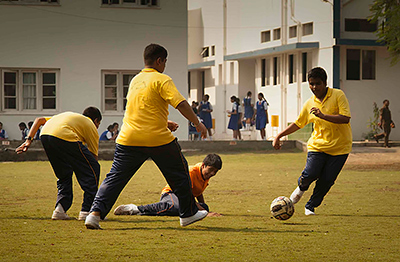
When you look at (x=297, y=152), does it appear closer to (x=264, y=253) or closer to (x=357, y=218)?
(x=357, y=218)

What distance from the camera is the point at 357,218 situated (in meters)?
8.30

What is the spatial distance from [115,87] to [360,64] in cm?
1130

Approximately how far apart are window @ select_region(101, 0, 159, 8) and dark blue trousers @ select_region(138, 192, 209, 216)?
58.0ft

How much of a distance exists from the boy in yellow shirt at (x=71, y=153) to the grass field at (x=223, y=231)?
0.33 m

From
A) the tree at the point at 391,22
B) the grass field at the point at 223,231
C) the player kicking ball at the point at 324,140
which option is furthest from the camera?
the tree at the point at 391,22

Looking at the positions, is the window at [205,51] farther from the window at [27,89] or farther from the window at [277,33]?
the window at [27,89]

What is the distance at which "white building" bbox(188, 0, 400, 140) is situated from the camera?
29.4m

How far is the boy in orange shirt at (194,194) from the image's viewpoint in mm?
8070

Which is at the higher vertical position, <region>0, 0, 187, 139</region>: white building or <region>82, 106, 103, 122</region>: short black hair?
<region>0, 0, 187, 139</region>: white building

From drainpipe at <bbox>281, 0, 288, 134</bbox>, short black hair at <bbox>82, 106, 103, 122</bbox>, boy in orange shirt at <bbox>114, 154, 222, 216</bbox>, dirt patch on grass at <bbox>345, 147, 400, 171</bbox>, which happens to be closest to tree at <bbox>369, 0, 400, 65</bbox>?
dirt patch on grass at <bbox>345, 147, 400, 171</bbox>

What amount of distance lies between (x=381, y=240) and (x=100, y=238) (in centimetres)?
272

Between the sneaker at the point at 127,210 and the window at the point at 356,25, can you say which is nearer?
the sneaker at the point at 127,210

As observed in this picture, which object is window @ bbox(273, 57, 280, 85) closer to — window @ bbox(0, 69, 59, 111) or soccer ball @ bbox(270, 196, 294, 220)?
window @ bbox(0, 69, 59, 111)

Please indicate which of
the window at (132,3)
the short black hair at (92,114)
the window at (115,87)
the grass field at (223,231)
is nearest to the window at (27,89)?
the window at (115,87)
